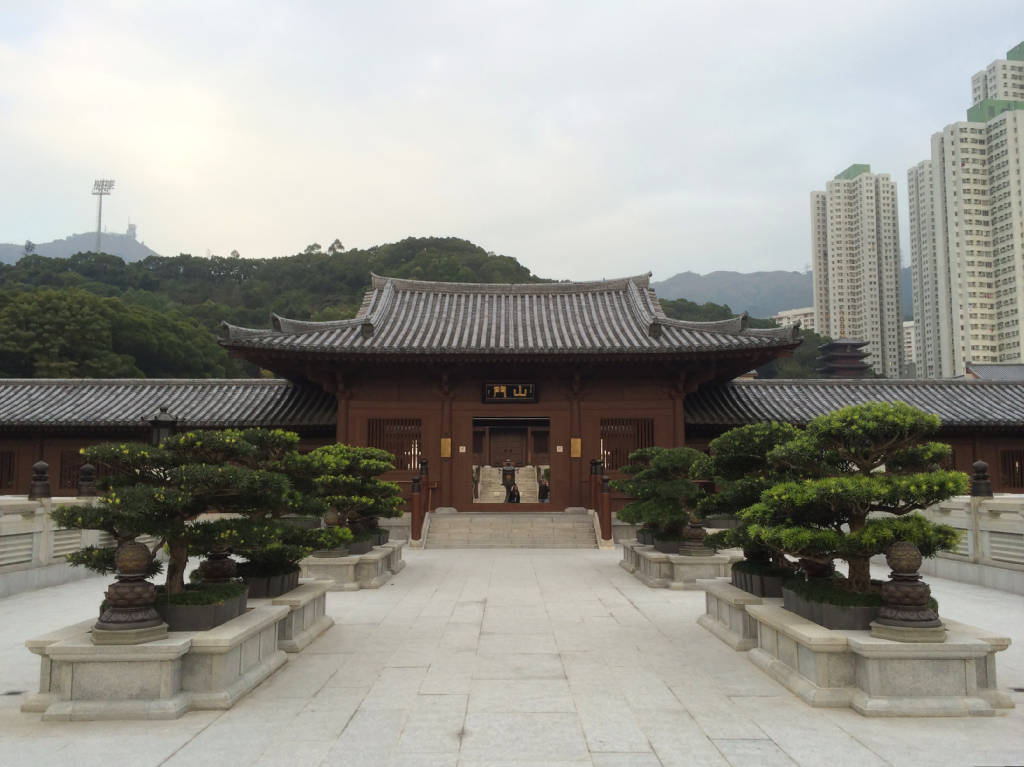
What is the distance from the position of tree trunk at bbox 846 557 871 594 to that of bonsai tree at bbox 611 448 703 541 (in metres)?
5.29

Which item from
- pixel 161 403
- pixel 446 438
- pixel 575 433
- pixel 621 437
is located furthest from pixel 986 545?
pixel 161 403

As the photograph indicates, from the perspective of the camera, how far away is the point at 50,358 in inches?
1660

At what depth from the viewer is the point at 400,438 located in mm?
20578

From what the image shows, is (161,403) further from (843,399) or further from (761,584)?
(843,399)

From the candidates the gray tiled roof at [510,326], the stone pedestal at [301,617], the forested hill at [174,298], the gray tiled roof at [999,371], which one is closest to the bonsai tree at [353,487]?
the stone pedestal at [301,617]

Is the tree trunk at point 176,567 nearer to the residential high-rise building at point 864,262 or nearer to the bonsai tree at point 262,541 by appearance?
the bonsai tree at point 262,541

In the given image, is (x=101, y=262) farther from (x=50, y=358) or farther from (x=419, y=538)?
(x=419, y=538)

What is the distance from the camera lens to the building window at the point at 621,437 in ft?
67.7

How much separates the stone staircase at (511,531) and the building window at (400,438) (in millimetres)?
2085

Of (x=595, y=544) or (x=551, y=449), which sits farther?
(x=551, y=449)

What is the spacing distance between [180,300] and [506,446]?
177 feet

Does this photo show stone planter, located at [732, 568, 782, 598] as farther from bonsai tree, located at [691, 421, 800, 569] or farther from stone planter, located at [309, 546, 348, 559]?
stone planter, located at [309, 546, 348, 559]

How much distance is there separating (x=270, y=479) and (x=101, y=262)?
8273 cm

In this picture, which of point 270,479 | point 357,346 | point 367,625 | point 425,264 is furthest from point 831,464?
point 425,264
